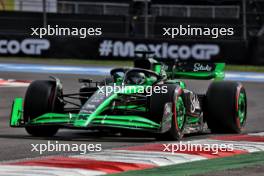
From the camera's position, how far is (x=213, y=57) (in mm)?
27375

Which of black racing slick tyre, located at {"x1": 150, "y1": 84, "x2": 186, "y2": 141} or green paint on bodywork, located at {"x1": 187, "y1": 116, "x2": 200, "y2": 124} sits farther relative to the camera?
green paint on bodywork, located at {"x1": 187, "y1": 116, "x2": 200, "y2": 124}

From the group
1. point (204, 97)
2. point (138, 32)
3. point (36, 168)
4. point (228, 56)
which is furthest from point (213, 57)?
point (36, 168)

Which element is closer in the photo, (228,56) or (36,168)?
(36,168)

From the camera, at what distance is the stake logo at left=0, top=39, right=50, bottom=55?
28875 millimetres

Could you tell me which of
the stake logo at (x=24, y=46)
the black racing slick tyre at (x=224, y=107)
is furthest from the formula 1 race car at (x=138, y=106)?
the stake logo at (x=24, y=46)

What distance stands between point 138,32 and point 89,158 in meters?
20.5

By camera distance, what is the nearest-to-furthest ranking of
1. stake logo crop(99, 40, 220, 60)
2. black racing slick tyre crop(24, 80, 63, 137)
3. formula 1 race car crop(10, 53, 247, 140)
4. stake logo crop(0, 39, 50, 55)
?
formula 1 race car crop(10, 53, 247, 140) < black racing slick tyre crop(24, 80, 63, 137) < stake logo crop(99, 40, 220, 60) < stake logo crop(0, 39, 50, 55)

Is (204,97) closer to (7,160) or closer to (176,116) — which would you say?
(176,116)

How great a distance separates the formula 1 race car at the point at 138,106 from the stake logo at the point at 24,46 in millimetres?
16810

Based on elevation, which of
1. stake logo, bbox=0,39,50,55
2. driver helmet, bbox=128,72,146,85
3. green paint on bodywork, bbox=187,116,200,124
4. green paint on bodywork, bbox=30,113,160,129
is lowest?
green paint on bodywork, bbox=187,116,200,124

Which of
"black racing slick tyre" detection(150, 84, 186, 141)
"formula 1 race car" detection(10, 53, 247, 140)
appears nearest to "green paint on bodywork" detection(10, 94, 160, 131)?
"formula 1 race car" detection(10, 53, 247, 140)

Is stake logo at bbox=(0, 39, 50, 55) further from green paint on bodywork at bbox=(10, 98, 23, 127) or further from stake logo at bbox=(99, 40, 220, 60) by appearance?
green paint on bodywork at bbox=(10, 98, 23, 127)

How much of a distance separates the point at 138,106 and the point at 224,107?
1467 mm

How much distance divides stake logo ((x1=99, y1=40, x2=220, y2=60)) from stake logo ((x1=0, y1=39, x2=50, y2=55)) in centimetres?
211
